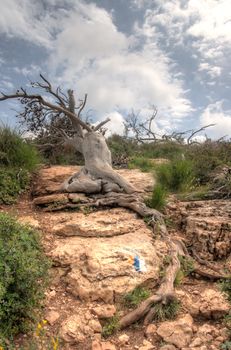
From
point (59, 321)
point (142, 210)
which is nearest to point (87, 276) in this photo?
point (59, 321)

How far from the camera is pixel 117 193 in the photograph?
770 cm

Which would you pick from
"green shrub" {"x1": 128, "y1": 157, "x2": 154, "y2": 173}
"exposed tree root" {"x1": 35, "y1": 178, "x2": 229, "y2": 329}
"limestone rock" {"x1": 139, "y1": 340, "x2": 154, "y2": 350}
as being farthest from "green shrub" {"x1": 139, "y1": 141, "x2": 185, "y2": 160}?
"limestone rock" {"x1": 139, "y1": 340, "x2": 154, "y2": 350}

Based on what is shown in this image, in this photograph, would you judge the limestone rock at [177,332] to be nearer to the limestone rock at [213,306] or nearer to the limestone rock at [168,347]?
the limestone rock at [168,347]

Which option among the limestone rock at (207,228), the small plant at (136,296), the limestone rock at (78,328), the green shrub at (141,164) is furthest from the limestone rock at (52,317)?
the green shrub at (141,164)

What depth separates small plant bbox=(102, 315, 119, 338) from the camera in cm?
424

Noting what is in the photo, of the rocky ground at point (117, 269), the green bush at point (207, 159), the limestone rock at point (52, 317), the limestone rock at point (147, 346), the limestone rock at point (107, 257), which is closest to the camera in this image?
the limestone rock at point (147, 346)

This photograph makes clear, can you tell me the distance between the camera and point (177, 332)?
420 centimetres

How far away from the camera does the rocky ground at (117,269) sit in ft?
13.7

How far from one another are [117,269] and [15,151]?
4.66 m

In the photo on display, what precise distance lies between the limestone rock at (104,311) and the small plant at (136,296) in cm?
23

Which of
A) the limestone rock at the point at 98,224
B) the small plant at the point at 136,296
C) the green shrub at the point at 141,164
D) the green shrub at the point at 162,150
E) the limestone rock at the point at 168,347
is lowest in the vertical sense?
the limestone rock at the point at 168,347

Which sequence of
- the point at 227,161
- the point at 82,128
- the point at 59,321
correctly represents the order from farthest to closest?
the point at 227,161, the point at 82,128, the point at 59,321

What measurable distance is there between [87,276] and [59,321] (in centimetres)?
76

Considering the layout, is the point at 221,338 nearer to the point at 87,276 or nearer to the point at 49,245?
the point at 87,276
